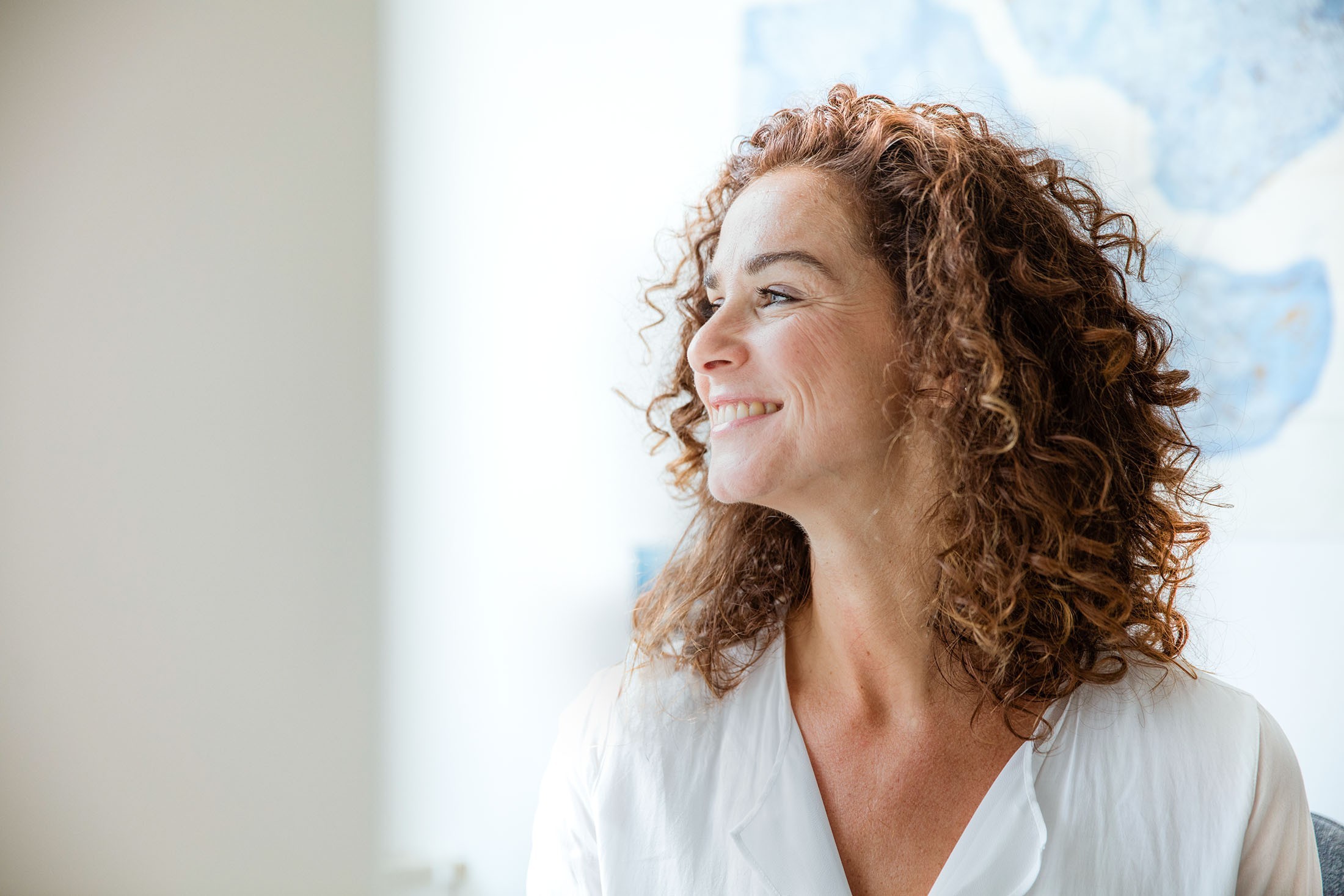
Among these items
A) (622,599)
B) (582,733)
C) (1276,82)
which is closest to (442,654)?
(622,599)

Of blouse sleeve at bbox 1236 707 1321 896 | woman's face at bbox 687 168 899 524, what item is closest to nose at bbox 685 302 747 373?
woman's face at bbox 687 168 899 524

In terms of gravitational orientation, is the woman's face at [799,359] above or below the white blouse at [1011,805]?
above

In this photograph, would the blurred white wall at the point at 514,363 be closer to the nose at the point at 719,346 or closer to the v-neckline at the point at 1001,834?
the nose at the point at 719,346

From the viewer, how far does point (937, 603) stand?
3.43ft

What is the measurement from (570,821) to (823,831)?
0.30 meters

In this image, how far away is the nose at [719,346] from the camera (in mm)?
1039

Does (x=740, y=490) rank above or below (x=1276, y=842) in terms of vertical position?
above

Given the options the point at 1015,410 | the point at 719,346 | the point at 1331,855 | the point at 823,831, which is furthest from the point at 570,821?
the point at 1331,855

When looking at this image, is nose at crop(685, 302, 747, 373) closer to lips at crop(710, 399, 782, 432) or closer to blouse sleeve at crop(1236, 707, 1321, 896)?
lips at crop(710, 399, 782, 432)

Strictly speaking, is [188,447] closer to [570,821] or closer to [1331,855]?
[570,821]

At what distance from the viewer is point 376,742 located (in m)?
1.70

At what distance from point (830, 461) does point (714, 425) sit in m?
0.15

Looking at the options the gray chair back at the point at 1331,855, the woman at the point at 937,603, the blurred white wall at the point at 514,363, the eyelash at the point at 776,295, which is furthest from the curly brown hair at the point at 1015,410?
the blurred white wall at the point at 514,363

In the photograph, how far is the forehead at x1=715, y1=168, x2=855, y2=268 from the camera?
104 cm
